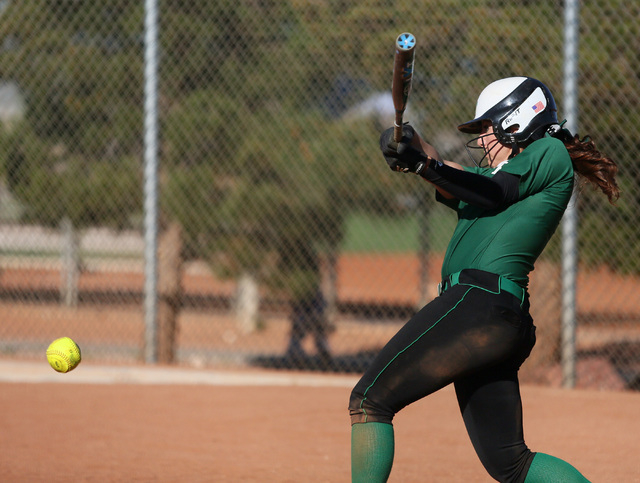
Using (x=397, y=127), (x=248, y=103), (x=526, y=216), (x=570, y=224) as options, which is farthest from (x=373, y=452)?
(x=248, y=103)

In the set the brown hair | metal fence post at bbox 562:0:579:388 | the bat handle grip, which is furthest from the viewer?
metal fence post at bbox 562:0:579:388

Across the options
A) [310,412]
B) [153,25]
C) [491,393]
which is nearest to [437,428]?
[310,412]

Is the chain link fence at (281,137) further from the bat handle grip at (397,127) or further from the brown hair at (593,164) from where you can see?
the bat handle grip at (397,127)

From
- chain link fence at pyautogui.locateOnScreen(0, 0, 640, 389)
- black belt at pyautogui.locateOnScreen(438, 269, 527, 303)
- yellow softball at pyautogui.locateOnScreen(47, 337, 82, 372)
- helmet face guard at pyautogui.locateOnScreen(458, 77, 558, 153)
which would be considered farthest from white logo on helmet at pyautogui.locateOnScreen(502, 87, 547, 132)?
chain link fence at pyautogui.locateOnScreen(0, 0, 640, 389)

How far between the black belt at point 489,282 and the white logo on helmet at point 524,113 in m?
0.55

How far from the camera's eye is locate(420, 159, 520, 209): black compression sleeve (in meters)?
2.54

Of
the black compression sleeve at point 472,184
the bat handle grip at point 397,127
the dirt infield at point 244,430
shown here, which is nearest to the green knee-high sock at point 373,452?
the black compression sleeve at point 472,184

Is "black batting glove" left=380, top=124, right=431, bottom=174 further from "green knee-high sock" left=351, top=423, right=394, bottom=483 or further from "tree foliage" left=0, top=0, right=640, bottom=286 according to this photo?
"tree foliage" left=0, top=0, right=640, bottom=286

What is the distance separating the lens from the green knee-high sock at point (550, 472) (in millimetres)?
2729

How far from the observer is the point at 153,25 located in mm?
7297

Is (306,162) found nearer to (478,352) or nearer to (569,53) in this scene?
(569,53)

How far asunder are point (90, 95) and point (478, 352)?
6486 mm

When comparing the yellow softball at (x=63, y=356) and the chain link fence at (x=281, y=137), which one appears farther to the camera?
the chain link fence at (x=281, y=137)

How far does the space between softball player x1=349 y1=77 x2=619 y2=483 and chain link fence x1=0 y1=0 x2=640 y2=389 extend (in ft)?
13.4
